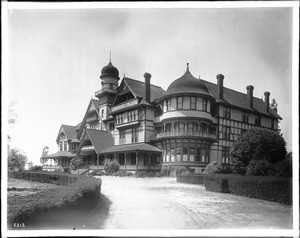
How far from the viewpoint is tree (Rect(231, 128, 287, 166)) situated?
19578mm

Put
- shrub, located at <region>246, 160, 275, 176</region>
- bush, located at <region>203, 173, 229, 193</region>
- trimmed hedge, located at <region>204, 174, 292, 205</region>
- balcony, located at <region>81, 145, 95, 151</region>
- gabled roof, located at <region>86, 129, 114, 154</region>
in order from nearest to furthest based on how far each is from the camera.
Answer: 1. trimmed hedge, located at <region>204, 174, 292, 205</region>
2. shrub, located at <region>246, 160, 275, 176</region>
3. bush, located at <region>203, 173, 229, 193</region>
4. gabled roof, located at <region>86, 129, 114, 154</region>
5. balcony, located at <region>81, 145, 95, 151</region>

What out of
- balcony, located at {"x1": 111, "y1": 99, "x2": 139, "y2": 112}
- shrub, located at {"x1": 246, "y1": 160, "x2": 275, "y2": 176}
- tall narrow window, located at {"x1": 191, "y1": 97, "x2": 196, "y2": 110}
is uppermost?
balcony, located at {"x1": 111, "y1": 99, "x2": 139, "y2": 112}

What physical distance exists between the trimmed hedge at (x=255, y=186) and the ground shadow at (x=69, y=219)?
8.32 meters

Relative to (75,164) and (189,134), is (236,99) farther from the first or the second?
(75,164)

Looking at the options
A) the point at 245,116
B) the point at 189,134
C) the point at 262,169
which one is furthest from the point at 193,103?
the point at 262,169

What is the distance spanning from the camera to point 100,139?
37344 millimetres

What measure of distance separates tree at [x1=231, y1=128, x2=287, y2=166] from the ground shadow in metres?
12.7

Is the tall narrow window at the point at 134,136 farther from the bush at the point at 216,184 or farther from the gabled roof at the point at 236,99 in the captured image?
the bush at the point at 216,184

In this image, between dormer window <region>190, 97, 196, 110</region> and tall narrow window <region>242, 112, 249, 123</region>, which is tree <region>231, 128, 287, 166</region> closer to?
dormer window <region>190, 97, 196, 110</region>

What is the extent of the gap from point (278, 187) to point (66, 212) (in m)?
10.1

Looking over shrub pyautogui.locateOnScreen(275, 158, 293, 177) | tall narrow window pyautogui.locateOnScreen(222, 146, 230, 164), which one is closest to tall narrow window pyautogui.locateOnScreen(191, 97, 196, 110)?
tall narrow window pyautogui.locateOnScreen(222, 146, 230, 164)

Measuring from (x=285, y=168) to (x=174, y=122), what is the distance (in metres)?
16.3

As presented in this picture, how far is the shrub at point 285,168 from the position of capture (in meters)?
13.5

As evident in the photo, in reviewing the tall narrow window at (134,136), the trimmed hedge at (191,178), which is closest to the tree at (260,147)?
the trimmed hedge at (191,178)
